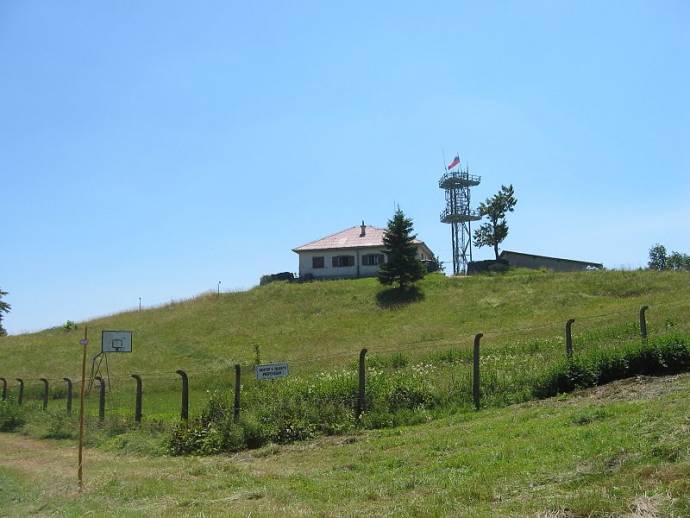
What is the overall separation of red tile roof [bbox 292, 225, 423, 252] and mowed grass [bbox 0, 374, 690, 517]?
55115mm

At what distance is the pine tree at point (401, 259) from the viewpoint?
54.0 meters

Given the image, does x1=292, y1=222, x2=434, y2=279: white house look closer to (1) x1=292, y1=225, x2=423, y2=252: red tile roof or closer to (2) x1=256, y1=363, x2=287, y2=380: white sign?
(1) x1=292, y1=225, x2=423, y2=252: red tile roof

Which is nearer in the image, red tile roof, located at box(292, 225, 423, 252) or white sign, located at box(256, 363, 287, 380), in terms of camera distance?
white sign, located at box(256, 363, 287, 380)

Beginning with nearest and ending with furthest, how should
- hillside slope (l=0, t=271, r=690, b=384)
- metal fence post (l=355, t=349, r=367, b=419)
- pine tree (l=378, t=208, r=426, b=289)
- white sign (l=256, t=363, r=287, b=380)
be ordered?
metal fence post (l=355, t=349, r=367, b=419) < white sign (l=256, t=363, r=287, b=380) < hillside slope (l=0, t=271, r=690, b=384) < pine tree (l=378, t=208, r=426, b=289)

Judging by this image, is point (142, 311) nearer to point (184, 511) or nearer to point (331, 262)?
point (331, 262)

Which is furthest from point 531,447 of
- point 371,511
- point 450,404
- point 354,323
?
point 354,323

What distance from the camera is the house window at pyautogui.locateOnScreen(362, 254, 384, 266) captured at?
66.3 m

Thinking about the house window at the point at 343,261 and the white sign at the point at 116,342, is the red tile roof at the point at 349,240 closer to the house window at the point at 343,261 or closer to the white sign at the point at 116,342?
the house window at the point at 343,261

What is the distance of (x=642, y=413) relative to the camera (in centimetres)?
846

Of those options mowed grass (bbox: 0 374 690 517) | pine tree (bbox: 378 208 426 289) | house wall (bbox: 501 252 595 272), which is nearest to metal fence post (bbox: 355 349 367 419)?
mowed grass (bbox: 0 374 690 517)

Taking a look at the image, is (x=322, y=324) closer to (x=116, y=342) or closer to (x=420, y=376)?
(x=420, y=376)

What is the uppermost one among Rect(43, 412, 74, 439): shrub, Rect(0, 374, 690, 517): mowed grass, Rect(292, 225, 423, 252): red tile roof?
Rect(292, 225, 423, 252): red tile roof

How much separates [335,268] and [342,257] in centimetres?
139

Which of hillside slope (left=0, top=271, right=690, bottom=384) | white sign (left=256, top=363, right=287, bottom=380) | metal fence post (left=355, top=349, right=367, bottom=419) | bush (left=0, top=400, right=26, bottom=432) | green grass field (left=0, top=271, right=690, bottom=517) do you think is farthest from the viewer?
hillside slope (left=0, top=271, right=690, bottom=384)
